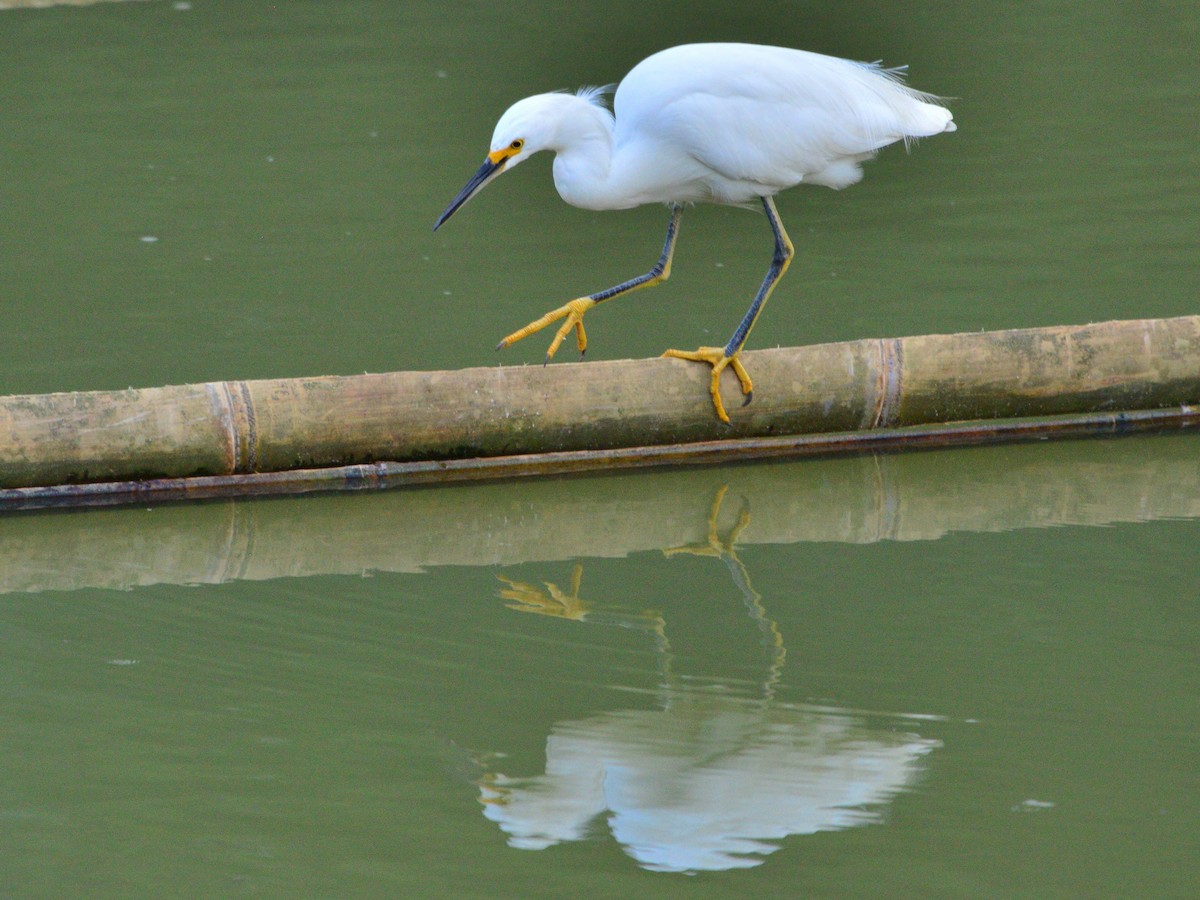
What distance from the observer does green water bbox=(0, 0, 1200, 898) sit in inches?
123

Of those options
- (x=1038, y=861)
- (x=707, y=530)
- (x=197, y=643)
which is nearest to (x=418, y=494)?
(x=707, y=530)

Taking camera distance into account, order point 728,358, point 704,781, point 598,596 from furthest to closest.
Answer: point 728,358 < point 598,596 < point 704,781

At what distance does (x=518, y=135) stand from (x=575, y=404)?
0.83 m

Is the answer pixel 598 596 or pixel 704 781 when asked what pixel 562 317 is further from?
pixel 704 781

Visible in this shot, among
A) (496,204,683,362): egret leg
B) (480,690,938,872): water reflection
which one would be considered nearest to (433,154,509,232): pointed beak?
(496,204,683,362): egret leg

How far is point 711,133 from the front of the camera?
5004mm

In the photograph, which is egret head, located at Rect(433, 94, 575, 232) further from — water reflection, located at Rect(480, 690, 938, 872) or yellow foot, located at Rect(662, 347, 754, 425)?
water reflection, located at Rect(480, 690, 938, 872)

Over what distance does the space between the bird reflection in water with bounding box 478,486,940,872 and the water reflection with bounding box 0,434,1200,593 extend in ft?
3.23

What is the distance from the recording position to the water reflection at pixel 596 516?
15.4 ft

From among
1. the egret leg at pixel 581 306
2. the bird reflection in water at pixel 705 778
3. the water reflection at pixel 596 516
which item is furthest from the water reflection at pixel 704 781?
the egret leg at pixel 581 306

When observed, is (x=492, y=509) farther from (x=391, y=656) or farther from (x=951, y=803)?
(x=951, y=803)

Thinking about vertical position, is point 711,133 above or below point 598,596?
above

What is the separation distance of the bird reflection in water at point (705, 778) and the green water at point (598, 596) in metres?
0.01

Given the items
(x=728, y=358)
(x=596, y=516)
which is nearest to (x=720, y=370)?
(x=728, y=358)
